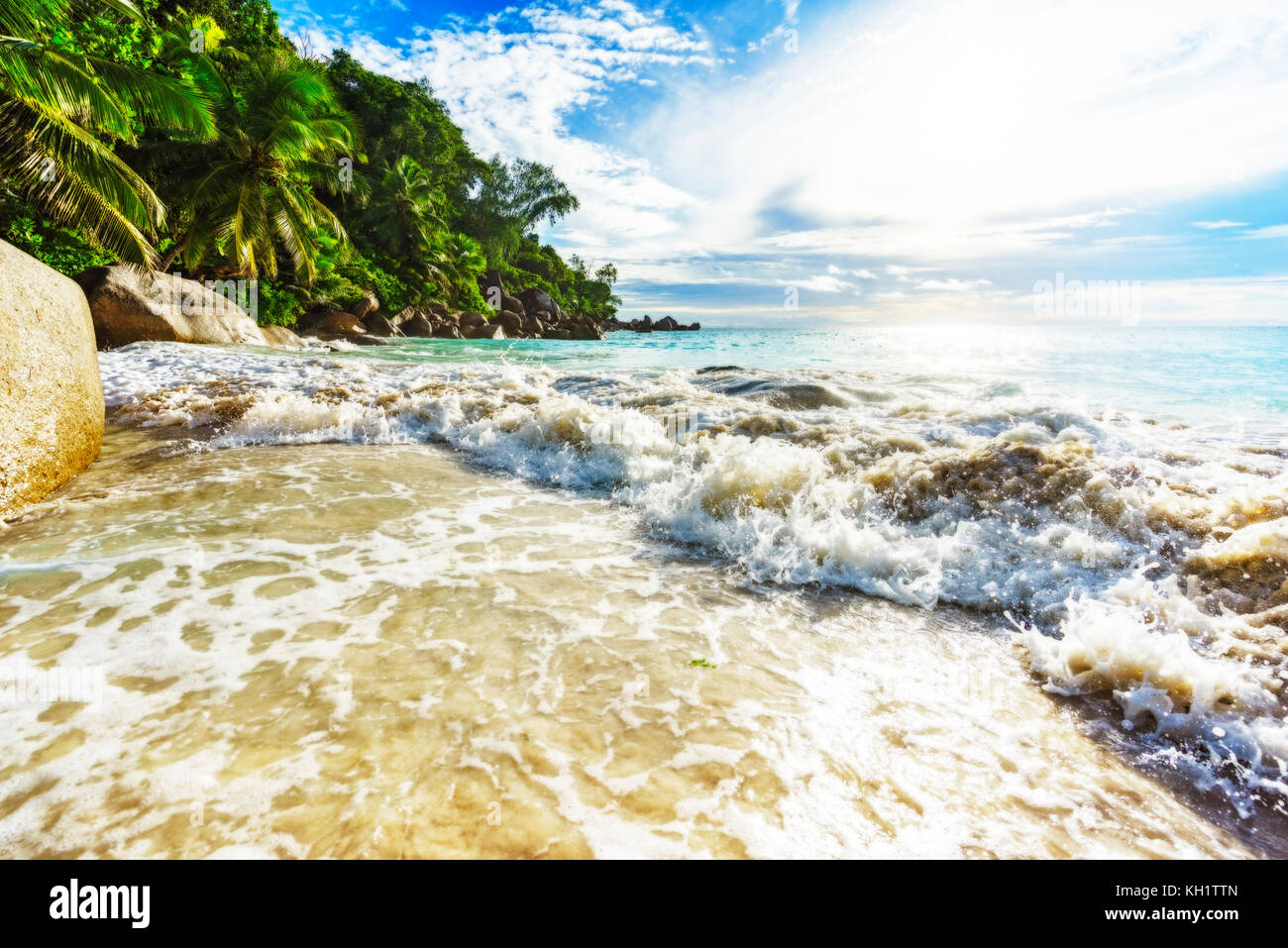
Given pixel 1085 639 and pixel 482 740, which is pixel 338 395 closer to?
pixel 482 740

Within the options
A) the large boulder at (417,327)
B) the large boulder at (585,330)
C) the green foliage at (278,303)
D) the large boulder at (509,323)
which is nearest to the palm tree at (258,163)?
the green foliage at (278,303)

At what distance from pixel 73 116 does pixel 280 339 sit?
36.3 ft

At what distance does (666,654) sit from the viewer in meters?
3.03

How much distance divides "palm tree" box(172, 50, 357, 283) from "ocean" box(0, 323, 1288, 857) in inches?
592

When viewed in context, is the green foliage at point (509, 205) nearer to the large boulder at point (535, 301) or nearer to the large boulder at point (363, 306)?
the large boulder at point (535, 301)

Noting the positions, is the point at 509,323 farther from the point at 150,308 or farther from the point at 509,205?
the point at 150,308

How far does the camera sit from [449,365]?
14.4m

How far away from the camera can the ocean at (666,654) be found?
6.52 feet

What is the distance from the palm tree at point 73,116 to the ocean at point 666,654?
6.44m

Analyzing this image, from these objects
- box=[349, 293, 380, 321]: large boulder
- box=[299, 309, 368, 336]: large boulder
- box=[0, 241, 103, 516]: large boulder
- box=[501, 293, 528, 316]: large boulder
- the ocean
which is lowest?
the ocean

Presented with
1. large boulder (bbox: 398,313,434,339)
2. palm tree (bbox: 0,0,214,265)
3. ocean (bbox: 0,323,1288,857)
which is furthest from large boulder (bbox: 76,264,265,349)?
large boulder (bbox: 398,313,434,339)

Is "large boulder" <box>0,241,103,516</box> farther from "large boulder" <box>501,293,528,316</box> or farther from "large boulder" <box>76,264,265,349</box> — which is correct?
"large boulder" <box>501,293,528,316</box>

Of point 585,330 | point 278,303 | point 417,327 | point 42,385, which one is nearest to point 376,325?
point 417,327

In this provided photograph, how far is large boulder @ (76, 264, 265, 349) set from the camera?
14.3 meters
